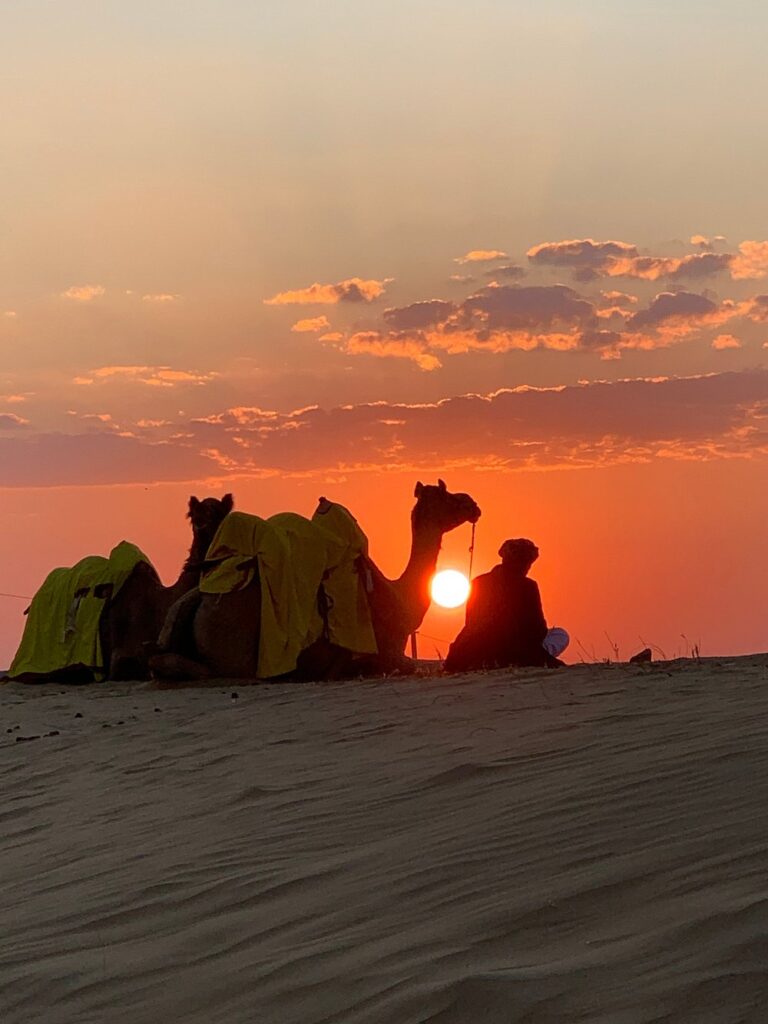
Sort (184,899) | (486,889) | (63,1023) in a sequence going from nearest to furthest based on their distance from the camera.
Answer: (63,1023) → (486,889) → (184,899)

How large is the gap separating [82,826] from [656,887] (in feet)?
10.8

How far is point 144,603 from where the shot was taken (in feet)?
55.4

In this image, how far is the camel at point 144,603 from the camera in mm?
15891

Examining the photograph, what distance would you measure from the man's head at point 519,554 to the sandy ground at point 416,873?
13.8ft

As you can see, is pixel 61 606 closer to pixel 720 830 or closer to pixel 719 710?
pixel 719 710

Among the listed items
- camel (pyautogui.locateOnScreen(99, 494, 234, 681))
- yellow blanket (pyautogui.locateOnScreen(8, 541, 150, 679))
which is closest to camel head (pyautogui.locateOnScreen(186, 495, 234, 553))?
camel (pyautogui.locateOnScreen(99, 494, 234, 681))

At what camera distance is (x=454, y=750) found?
22.5ft

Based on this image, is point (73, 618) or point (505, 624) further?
point (73, 618)

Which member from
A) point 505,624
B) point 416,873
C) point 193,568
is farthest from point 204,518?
point 416,873

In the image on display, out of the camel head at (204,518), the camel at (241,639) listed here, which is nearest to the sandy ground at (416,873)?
the camel at (241,639)

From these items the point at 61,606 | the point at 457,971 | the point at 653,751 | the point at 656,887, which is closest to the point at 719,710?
the point at 653,751

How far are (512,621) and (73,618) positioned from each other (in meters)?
6.23

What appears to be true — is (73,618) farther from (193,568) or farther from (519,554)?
(519,554)

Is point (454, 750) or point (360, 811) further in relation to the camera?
point (454, 750)
